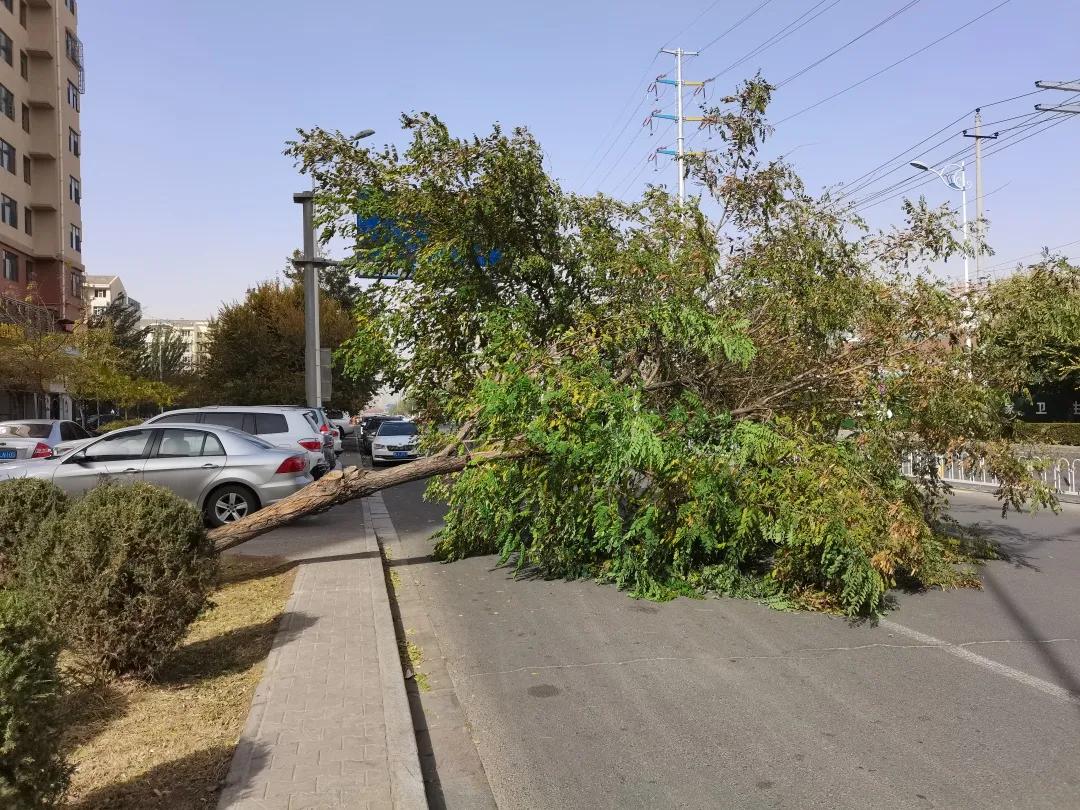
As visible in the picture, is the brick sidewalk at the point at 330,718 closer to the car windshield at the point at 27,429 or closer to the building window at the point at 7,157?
the car windshield at the point at 27,429

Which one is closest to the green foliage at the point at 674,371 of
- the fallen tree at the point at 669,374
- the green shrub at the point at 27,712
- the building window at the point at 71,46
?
the fallen tree at the point at 669,374

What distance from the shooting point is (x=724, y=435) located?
891 centimetres

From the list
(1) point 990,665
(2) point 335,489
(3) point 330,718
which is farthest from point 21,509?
(1) point 990,665

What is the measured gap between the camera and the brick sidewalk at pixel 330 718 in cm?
399

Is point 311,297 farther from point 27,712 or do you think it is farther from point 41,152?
point 41,152

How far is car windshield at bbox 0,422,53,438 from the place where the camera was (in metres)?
20.4

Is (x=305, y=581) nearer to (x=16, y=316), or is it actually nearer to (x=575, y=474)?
(x=575, y=474)

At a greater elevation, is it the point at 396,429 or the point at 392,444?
the point at 396,429

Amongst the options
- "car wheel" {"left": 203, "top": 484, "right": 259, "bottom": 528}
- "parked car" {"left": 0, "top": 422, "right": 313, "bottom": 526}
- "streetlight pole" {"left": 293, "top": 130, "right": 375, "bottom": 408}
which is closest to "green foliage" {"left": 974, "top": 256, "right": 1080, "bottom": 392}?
"parked car" {"left": 0, "top": 422, "right": 313, "bottom": 526}

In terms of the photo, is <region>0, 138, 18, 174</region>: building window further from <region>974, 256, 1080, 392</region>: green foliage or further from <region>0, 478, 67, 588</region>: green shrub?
<region>974, 256, 1080, 392</region>: green foliage

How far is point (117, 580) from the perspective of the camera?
5.54 metres

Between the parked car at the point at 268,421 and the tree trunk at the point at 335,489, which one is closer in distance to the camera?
the tree trunk at the point at 335,489

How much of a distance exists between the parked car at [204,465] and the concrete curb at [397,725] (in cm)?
607

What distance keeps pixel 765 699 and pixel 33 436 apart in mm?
20001
